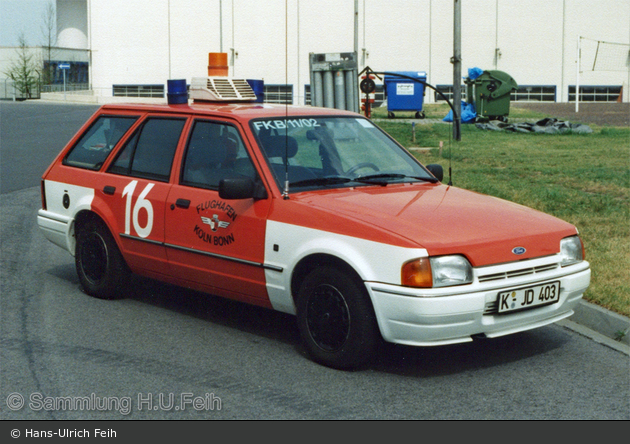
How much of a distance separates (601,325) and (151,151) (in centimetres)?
353

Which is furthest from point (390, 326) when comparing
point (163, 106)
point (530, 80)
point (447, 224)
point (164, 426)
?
point (530, 80)

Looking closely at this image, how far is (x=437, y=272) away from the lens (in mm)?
4609

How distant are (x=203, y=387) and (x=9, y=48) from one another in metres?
69.8

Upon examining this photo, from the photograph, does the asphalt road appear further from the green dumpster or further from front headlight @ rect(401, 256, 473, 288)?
the green dumpster

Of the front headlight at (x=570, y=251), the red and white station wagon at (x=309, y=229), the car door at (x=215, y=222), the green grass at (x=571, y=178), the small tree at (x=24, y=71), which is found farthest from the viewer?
the small tree at (x=24, y=71)

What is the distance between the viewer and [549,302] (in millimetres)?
5059

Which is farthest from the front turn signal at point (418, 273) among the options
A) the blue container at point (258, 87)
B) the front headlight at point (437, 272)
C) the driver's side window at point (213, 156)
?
the blue container at point (258, 87)

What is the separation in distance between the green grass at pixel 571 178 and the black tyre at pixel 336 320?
2226 mm

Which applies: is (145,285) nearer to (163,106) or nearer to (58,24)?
(163,106)

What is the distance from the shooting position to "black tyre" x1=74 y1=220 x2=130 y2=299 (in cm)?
668

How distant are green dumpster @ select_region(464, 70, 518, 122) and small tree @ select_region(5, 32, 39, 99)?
41890 mm

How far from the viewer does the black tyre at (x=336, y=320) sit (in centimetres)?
483

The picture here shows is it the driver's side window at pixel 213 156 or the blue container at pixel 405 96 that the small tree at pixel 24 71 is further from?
the driver's side window at pixel 213 156

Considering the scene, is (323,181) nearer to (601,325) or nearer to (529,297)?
(529,297)
